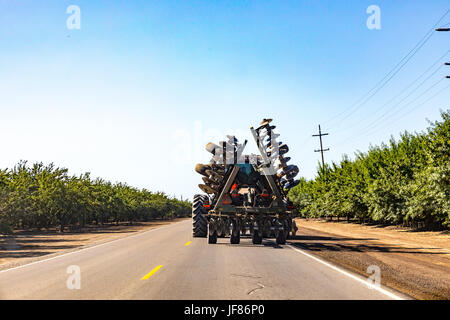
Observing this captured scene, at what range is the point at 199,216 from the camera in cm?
1952

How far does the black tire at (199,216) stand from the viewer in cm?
1889

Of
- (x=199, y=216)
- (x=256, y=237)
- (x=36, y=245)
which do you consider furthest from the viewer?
(x=36, y=245)

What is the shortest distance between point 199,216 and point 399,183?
59.7 ft

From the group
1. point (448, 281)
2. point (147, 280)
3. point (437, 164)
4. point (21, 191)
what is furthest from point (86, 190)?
point (448, 281)

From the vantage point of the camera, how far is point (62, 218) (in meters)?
38.5

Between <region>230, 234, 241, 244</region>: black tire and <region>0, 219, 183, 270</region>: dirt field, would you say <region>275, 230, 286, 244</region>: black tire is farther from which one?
<region>0, 219, 183, 270</region>: dirt field

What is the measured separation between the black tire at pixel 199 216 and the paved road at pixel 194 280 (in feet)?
21.2

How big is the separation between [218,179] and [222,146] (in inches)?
54.9

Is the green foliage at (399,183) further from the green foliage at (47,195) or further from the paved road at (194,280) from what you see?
the green foliage at (47,195)
